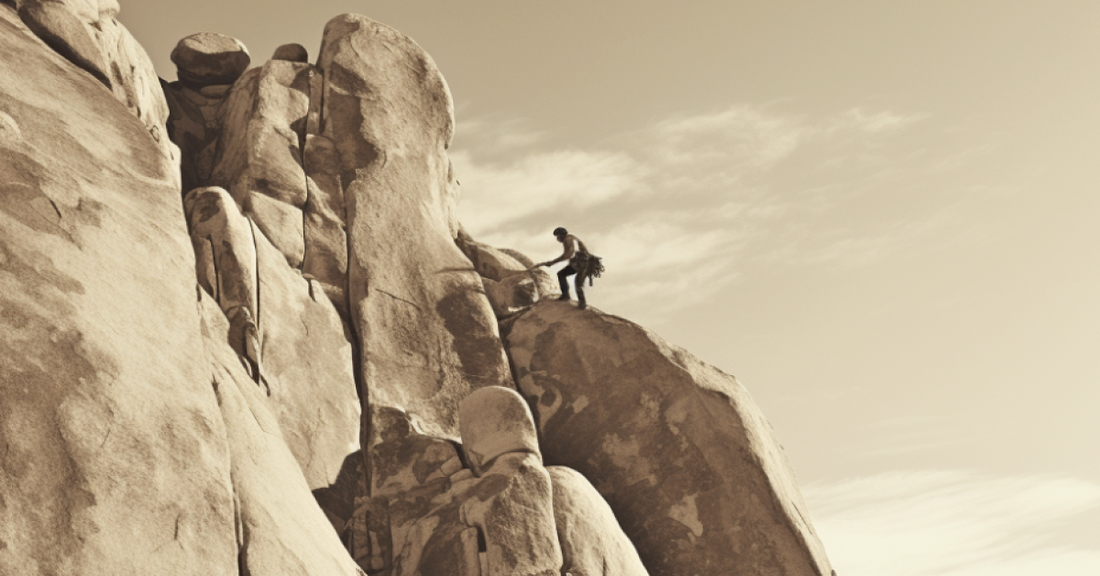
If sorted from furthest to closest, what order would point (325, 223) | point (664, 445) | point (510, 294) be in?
point (510, 294), point (325, 223), point (664, 445)

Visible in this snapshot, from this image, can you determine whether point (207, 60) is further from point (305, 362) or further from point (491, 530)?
point (491, 530)

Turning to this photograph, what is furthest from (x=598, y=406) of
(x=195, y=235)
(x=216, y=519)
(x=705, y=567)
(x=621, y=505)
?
(x=216, y=519)

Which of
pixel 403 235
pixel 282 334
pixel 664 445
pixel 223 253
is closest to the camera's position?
pixel 223 253

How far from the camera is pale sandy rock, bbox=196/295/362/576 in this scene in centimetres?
872

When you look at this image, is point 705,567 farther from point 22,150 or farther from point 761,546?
point 22,150

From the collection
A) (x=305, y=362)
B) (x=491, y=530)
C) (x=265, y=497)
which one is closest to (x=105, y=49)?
(x=305, y=362)

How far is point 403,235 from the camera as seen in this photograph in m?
17.8

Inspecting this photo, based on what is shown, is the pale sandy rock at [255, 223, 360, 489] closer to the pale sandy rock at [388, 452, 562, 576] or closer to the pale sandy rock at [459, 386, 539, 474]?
the pale sandy rock at [388, 452, 562, 576]

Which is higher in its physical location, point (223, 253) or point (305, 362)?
point (223, 253)

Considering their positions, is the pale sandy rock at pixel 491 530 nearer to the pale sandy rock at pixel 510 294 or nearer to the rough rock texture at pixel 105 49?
the rough rock texture at pixel 105 49

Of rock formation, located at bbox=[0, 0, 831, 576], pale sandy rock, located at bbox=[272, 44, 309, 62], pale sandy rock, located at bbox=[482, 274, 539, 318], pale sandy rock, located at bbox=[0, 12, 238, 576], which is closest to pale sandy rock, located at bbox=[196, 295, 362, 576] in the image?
rock formation, located at bbox=[0, 0, 831, 576]

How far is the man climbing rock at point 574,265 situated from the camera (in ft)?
58.9

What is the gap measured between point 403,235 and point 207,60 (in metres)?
5.73

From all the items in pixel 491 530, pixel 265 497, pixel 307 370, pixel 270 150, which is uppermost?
pixel 270 150
